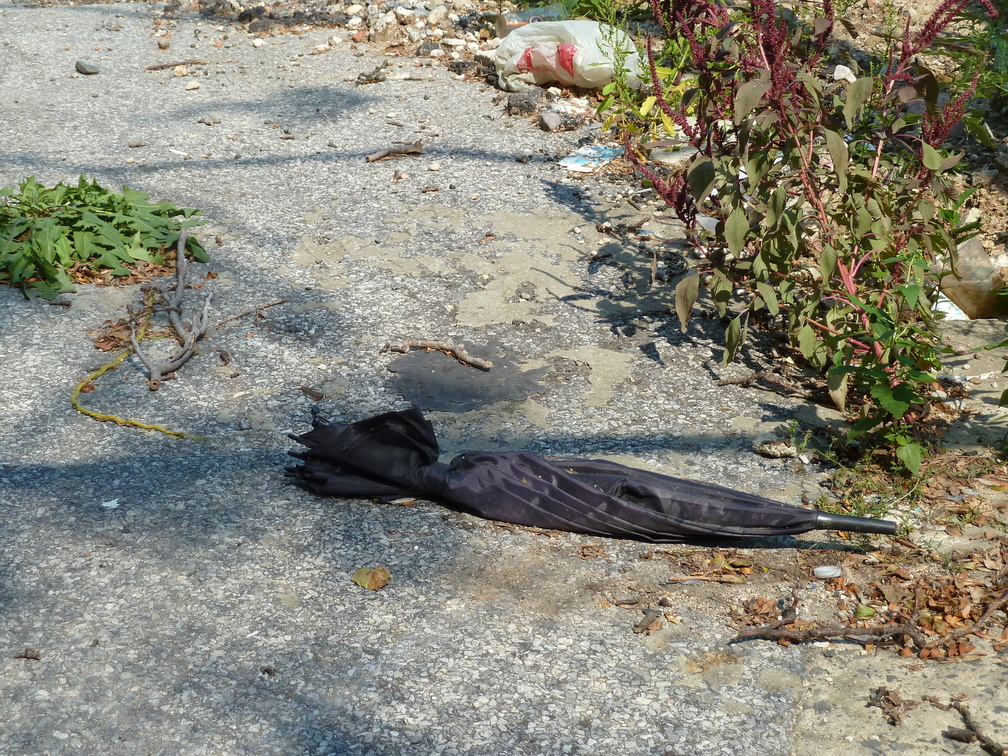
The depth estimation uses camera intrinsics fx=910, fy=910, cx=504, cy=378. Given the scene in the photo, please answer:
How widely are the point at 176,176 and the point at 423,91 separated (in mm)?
2065

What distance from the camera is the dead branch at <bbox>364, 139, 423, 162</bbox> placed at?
18.2ft

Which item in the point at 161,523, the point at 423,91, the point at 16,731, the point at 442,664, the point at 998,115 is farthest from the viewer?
the point at 423,91

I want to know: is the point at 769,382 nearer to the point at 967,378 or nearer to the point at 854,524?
the point at 967,378

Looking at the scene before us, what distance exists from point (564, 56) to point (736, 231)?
3.42m

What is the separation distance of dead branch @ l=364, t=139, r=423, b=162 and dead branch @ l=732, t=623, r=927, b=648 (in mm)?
4014

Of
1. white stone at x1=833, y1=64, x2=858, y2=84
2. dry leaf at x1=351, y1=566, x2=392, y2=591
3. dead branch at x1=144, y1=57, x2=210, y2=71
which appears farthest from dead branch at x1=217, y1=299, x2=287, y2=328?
dead branch at x1=144, y1=57, x2=210, y2=71

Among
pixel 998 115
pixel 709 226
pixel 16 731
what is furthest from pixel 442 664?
pixel 998 115

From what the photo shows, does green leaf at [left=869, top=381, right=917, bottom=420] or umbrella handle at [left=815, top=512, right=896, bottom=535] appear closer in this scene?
umbrella handle at [left=815, top=512, right=896, bottom=535]

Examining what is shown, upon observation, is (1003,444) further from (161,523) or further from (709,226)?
(161,523)

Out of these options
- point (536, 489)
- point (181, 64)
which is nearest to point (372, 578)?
point (536, 489)

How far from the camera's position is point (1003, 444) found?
121 inches

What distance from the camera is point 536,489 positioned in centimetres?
275

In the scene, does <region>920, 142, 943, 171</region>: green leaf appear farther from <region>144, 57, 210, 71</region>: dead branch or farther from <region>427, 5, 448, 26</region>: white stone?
<region>144, 57, 210, 71</region>: dead branch

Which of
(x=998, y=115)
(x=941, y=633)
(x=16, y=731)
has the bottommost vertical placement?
(x=16, y=731)
